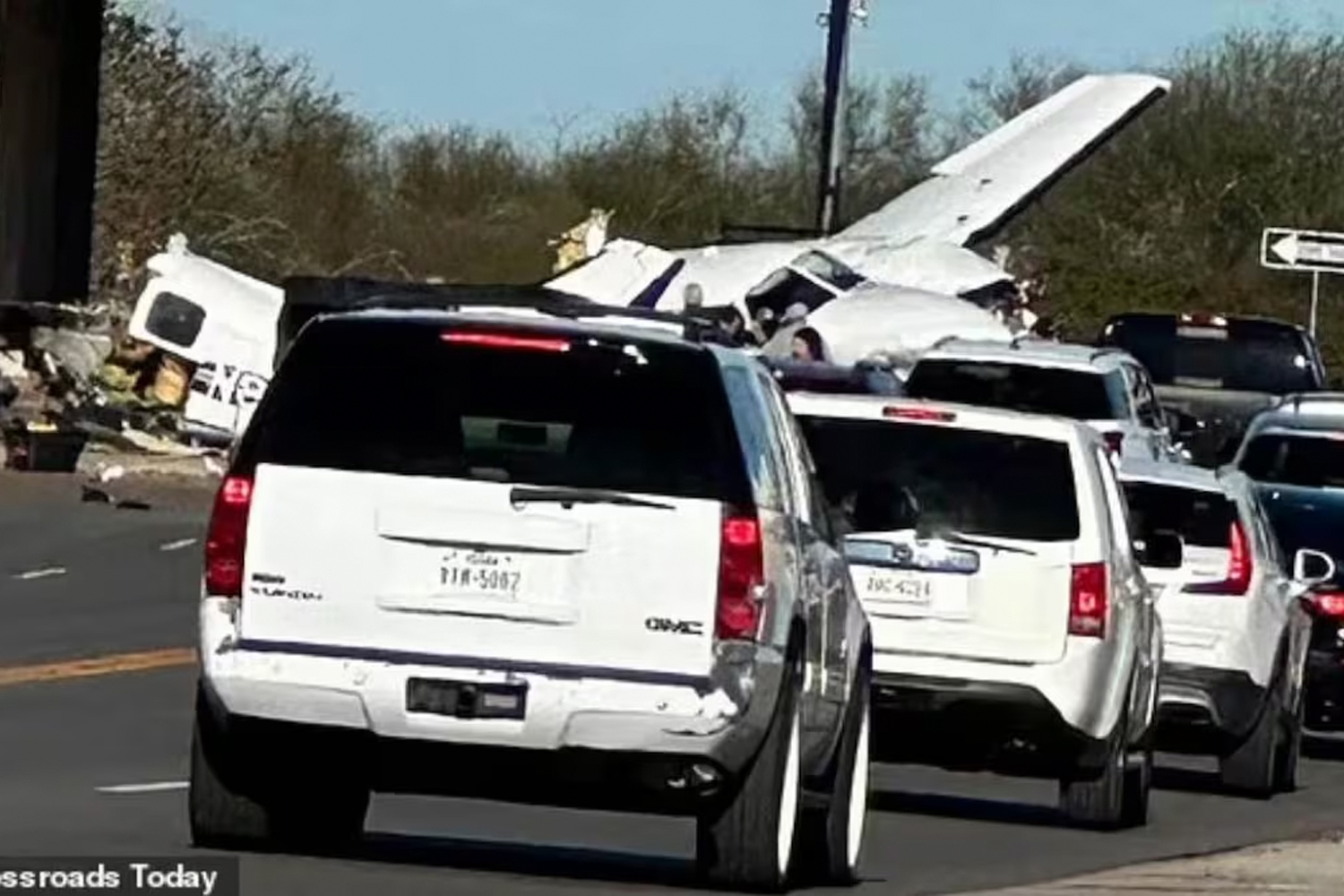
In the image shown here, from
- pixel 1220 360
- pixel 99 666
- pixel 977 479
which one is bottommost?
pixel 99 666

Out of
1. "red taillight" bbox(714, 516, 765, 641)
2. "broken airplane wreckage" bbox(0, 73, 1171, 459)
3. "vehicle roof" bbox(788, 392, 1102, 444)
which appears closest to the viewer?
"red taillight" bbox(714, 516, 765, 641)

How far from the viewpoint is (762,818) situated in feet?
43.7

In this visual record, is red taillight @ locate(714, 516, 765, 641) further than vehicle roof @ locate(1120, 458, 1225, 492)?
No

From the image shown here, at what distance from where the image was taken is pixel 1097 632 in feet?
58.7

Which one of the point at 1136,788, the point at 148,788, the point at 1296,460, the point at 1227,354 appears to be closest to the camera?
the point at 148,788

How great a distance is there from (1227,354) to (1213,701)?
789 inches

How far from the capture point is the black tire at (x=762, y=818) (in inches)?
521

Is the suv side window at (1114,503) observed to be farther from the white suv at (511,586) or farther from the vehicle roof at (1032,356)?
the vehicle roof at (1032,356)

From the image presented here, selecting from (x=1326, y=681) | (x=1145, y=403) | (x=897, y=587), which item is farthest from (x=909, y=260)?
(x=897, y=587)

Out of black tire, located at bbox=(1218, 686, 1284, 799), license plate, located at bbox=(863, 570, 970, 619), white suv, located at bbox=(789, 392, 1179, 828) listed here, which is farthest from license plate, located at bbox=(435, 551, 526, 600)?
black tire, located at bbox=(1218, 686, 1284, 799)

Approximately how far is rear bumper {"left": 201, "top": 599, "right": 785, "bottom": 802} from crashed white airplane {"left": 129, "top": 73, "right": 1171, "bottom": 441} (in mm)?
26846

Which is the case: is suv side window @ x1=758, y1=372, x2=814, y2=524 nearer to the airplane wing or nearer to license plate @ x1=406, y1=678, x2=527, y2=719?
license plate @ x1=406, y1=678, x2=527, y2=719

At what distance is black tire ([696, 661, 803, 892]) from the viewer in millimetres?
13234

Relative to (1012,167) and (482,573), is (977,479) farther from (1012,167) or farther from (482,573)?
(1012,167)
